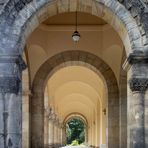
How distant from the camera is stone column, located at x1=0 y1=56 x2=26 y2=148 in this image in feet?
27.9

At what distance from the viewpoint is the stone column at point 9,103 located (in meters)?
8.49

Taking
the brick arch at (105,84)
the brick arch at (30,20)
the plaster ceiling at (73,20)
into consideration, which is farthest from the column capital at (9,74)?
the brick arch at (105,84)

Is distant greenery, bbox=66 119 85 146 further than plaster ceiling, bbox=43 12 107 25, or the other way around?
distant greenery, bbox=66 119 85 146

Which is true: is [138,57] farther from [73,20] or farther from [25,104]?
[25,104]

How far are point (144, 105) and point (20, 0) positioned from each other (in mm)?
3462

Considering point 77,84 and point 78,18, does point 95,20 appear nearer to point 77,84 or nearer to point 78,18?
point 78,18

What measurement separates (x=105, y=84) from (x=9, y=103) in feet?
21.8

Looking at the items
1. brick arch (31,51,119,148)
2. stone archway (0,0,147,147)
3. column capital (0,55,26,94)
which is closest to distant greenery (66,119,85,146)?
brick arch (31,51,119,148)

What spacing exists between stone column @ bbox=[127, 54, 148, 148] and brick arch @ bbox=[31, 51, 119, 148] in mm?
5773

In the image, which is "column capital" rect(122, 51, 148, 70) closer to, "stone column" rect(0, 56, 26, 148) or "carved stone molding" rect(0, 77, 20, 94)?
"stone column" rect(0, 56, 26, 148)

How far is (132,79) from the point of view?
8.76 m

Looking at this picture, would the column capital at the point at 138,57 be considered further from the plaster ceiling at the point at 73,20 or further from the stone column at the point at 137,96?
the plaster ceiling at the point at 73,20

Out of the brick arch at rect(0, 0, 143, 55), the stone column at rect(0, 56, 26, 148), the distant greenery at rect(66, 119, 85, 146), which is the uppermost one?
the brick arch at rect(0, 0, 143, 55)

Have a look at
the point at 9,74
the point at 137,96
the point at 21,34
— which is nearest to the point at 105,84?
the point at 137,96
